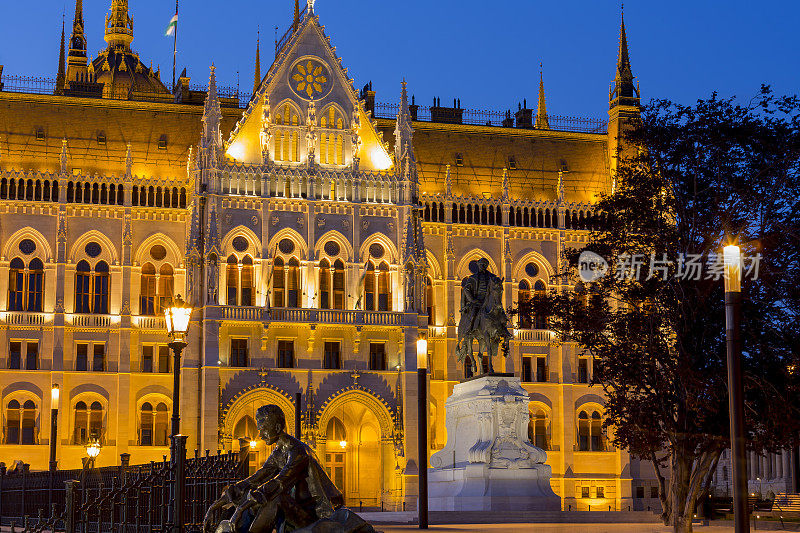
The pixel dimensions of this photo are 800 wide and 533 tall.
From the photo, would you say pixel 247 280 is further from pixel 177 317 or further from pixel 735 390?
pixel 735 390

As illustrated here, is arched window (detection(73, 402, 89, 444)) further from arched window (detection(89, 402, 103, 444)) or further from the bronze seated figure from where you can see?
the bronze seated figure

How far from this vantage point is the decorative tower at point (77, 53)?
285ft

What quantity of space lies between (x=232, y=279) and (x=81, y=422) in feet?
33.5

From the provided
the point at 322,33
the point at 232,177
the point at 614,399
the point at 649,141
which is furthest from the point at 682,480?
the point at 322,33

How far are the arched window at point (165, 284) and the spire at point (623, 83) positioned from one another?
28.2 m

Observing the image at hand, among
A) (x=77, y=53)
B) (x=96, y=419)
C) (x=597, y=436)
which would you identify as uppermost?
(x=77, y=53)

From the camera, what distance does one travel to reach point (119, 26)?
9250cm

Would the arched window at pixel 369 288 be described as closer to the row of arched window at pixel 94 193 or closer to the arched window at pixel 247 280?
the arched window at pixel 247 280

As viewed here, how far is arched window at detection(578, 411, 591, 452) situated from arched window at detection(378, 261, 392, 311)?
12.9 m

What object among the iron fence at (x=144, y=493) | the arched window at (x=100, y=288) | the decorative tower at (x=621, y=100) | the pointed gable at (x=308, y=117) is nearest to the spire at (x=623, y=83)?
the decorative tower at (x=621, y=100)

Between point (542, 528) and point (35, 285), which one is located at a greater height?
point (35, 285)

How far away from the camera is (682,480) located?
32.5m

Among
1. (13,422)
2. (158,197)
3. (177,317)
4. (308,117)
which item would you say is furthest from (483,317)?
(13,422)

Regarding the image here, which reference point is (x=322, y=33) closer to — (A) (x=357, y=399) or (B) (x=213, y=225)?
(B) (x=213, y=225)
